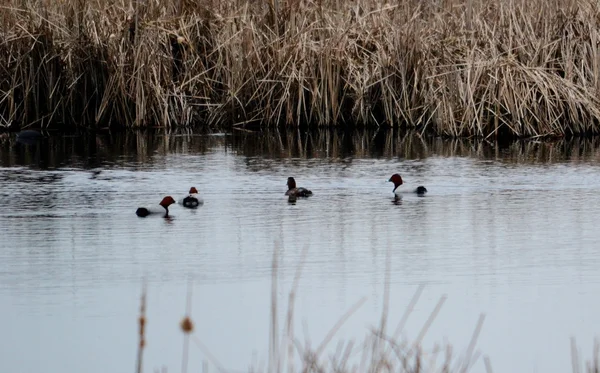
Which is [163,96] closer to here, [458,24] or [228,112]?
[228,112]

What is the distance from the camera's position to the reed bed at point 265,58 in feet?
51.4

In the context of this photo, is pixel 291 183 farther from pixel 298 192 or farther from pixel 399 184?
pixel 399 184

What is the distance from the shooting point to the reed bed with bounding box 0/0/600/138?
1568 cm

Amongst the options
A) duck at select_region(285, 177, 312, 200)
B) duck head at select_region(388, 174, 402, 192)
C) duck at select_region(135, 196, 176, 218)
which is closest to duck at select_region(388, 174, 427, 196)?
duck head at select_region(388, 174, 402, 192)

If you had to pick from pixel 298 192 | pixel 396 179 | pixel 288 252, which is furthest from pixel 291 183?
pixel 288 252

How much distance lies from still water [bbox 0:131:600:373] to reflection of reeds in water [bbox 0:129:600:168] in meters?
0.09

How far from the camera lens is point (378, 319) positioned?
258 inches

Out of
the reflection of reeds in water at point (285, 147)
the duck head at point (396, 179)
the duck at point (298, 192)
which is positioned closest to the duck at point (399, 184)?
the duck head at point (396, 179)

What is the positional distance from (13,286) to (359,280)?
2.08 metres

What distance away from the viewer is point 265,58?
1669cm

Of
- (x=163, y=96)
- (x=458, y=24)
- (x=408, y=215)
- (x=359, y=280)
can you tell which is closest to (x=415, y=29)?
(x=458, y=24)

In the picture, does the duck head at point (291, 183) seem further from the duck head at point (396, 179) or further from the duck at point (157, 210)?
the duck at point (157, 210)

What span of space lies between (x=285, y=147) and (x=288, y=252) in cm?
660

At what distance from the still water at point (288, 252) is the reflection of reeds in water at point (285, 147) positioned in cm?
9
